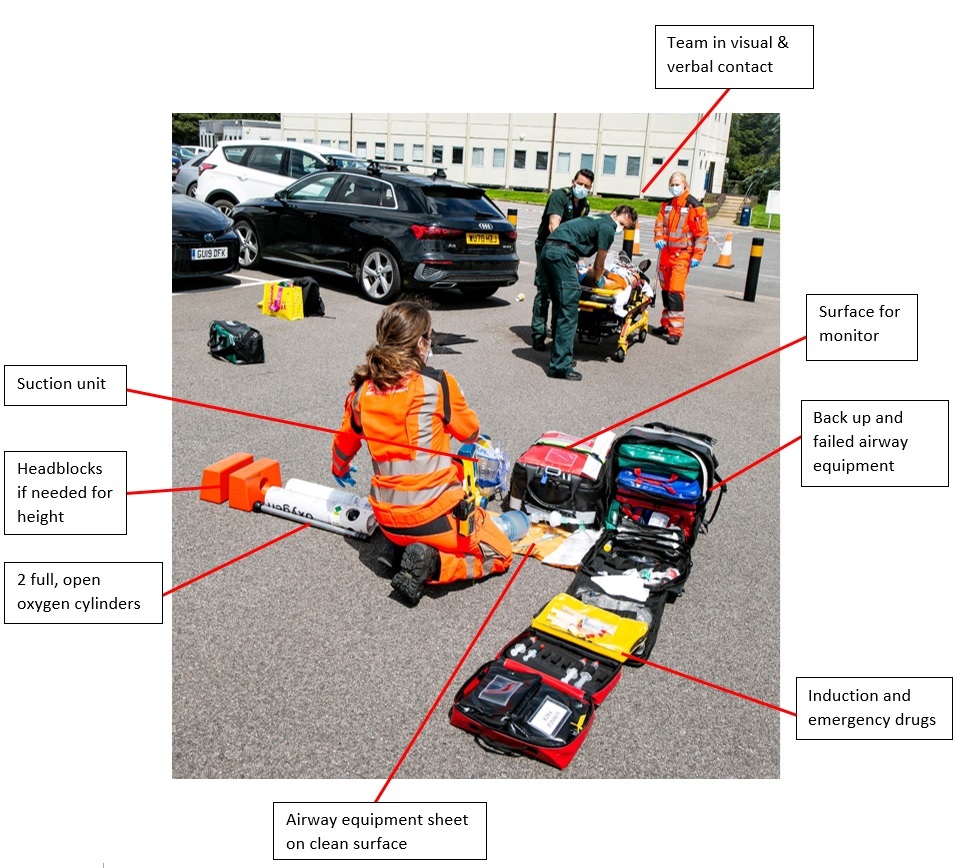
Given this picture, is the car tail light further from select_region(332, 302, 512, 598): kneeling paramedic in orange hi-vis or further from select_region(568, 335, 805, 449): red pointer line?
select_region(332, 302, 512, 598): kneeling paramedic in orange hi-vis

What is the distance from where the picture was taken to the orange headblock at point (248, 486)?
208 inches

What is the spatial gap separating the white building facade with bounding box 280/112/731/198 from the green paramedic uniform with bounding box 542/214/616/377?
35147 mm

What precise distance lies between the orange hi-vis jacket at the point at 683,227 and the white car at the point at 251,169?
601 centimetres

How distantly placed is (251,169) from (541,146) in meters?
34.2

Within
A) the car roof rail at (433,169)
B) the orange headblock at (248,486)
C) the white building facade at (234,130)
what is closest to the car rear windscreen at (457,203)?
the car roof rail at (433,169)

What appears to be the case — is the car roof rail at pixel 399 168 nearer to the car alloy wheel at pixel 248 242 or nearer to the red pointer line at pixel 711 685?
the car alloy wheel at pixel 248 242

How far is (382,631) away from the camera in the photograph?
4125 mm

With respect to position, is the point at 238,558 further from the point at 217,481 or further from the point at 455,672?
the point at 455,672

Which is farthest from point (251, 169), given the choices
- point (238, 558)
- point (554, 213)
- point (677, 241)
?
point (238, 558)

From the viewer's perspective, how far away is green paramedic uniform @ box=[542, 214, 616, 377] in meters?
8.23

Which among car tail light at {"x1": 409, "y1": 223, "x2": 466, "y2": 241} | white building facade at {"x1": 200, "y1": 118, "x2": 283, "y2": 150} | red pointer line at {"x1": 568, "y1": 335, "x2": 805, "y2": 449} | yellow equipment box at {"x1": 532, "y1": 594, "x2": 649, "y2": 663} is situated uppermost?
white building facade at {"x1": 200, "y1": 118, "x2": 283, "y2": 150}

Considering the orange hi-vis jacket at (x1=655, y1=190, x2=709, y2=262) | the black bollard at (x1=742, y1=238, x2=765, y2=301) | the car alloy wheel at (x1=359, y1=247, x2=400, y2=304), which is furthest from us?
the black bollard at (x1=742, y1=238, x2=765, y2=301)

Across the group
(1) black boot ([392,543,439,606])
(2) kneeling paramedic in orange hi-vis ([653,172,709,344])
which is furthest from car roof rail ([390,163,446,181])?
(1) black boot ([392,543,439,606])

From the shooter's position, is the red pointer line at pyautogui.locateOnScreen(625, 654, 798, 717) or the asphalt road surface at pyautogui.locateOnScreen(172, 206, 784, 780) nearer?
the asphalt road surface at pyautogui.locateOnScreen(172, 206, 784, 780)
